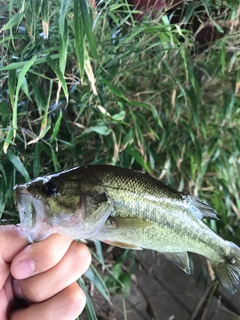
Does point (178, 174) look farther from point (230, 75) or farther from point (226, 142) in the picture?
point (230, 75)

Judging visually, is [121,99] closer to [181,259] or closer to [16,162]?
[16,162]

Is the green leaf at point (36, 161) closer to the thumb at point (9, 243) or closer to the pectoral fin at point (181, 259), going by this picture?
the thumb at point (9, 243)

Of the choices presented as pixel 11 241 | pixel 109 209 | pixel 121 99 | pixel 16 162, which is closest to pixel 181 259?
pixel 109 209

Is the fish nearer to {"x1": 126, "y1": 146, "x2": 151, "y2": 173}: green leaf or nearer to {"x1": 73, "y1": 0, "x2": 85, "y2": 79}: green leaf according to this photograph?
{"x1": 73, "y1": 0, "x2": 85, "y2": 79}: green leaf

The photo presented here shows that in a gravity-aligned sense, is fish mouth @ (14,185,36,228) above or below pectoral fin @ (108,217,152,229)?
above

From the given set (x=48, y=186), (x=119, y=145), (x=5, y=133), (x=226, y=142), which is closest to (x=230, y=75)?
(x=226, y=142)

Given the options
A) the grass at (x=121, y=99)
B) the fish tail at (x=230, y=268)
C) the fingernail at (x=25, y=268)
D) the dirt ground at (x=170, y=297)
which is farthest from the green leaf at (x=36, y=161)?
the dirt ground at (x=170, y=297)

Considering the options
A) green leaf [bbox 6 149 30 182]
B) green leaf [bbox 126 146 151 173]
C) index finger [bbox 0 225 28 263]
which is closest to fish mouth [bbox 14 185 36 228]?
index finger [bbox 0 225 28 263]
